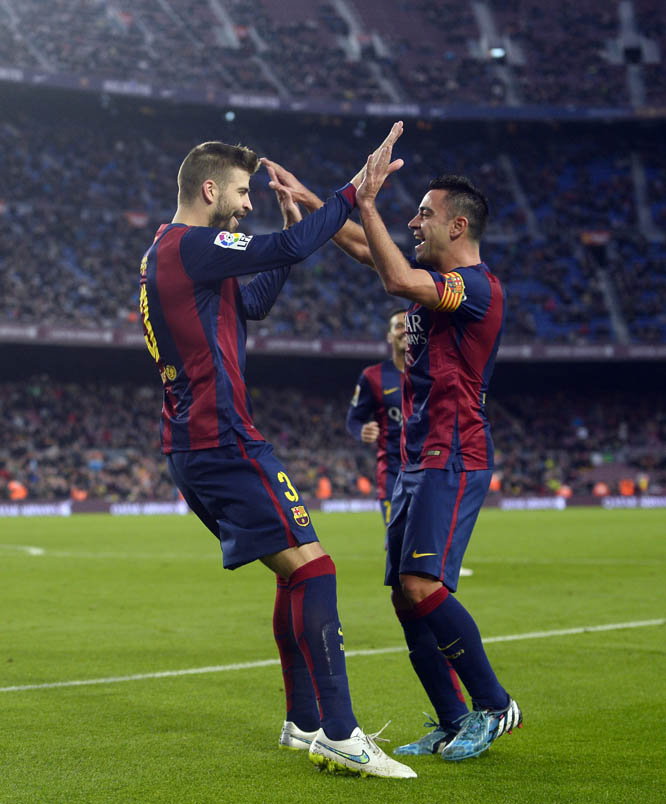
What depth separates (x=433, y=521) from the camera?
463 centimetres

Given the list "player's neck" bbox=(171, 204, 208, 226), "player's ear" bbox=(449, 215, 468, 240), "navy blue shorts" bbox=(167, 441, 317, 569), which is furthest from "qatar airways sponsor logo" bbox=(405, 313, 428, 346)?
"player's neck" bbox=(171, 204, 208, 226)

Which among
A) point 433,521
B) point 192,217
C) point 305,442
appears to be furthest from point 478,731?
point 305,442

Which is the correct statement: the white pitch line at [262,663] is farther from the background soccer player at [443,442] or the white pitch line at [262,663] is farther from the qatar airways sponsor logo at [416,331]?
the qatar airways sponsor logo at [416,331]

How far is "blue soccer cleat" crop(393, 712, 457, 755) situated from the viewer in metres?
4.75

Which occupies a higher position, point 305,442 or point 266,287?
point 266,287

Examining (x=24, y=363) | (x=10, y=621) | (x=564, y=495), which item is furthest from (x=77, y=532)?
(x=564, y=495)

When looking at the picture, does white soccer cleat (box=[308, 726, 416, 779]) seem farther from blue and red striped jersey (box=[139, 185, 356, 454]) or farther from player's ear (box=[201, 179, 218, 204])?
player's ear (box=[201, 179, 218, 204])

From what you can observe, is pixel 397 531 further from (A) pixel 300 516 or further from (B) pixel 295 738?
(B) pixel 295 738

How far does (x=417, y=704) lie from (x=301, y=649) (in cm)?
154

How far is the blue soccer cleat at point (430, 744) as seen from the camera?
4.75m

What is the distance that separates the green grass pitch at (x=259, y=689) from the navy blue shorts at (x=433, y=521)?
82 cm

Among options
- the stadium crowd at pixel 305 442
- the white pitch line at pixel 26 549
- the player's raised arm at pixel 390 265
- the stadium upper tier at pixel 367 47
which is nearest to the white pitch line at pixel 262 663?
the player's raised arm at pixel 390 265

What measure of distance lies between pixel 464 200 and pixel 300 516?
164cm

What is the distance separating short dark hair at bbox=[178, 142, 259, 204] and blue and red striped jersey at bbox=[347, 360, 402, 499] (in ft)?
20.0
